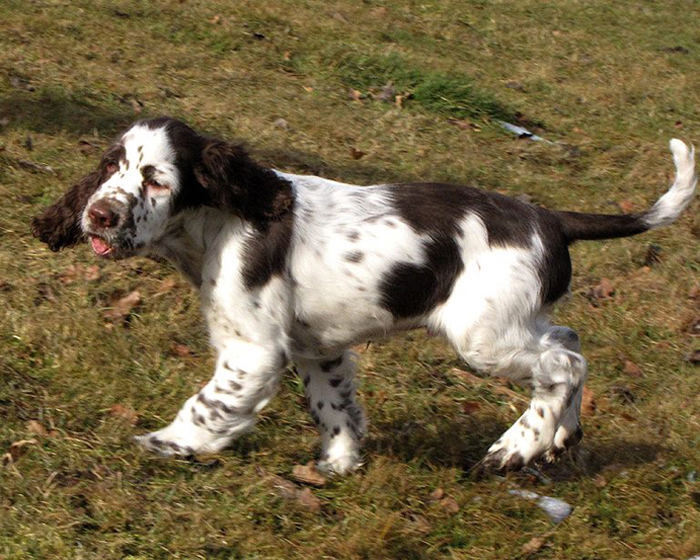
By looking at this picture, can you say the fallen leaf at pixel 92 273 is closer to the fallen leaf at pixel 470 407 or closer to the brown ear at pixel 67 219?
the brown ear at pixel 67 219

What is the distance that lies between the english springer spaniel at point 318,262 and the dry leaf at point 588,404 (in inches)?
45.8

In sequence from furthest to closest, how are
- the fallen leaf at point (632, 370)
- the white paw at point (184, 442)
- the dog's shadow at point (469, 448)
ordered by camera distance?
1. the fallen leaf at point (632, 370)
2. the dog's shadow at point (469, 448)
3. the white paw at point (184, 442)

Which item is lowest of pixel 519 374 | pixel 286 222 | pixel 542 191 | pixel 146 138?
pixel 542 191

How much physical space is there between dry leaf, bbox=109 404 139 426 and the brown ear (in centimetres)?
74

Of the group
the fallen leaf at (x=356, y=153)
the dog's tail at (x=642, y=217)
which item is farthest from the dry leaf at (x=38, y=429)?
the fallen leaf at (x=356, y=153)

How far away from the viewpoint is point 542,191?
8867 mm

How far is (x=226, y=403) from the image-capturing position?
14.5ft

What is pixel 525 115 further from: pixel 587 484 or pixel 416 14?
pixel 587 484

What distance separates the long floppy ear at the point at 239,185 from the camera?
4328 millimetres

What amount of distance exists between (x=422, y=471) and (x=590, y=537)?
2.47 feet

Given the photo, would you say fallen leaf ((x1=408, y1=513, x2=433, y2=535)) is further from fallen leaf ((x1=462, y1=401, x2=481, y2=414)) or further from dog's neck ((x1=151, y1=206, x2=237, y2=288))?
dog's neck ((x1=151, y1=206, x2=237, y2=288))

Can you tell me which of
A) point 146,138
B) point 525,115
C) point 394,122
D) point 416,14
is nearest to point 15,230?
point 146,138

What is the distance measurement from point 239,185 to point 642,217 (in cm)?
180

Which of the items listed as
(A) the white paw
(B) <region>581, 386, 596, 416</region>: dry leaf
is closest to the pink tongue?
(A) the white paw
